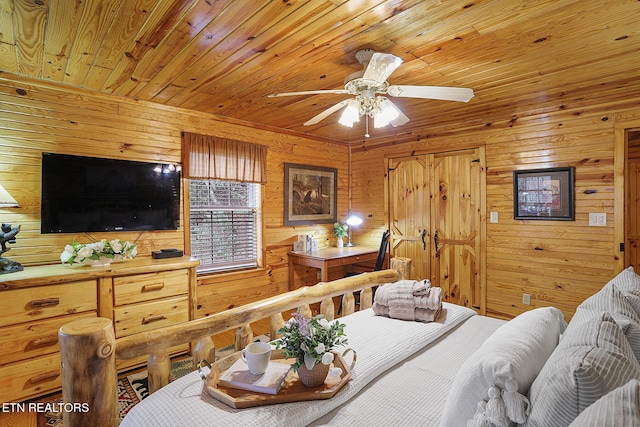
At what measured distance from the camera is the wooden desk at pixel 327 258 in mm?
4059

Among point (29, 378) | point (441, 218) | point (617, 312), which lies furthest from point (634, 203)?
point (29, 378)

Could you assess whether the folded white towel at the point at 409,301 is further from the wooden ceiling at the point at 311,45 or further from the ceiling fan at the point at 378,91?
the wooden ceiling at the point at 311,45

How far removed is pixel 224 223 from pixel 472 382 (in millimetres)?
3364

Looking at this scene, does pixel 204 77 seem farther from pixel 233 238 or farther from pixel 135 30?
pixel 233 238

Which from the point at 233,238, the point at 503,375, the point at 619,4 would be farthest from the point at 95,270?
the point at 619,4

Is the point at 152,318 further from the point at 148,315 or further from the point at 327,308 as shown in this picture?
the point at 327,308

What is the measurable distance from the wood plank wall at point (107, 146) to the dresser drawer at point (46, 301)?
554mm

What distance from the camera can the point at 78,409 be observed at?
3.70 feet

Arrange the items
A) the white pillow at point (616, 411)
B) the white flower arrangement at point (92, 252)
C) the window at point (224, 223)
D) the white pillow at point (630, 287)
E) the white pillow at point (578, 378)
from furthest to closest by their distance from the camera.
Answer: the window at point (224, 223)
the white flower arrangement at point (92, 252)
the white pillow at point (630, 287)
the white pillow at point (578, 378)
the white pillow at point (616, 411)

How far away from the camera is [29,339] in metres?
2.29

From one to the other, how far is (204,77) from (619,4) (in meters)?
2.65

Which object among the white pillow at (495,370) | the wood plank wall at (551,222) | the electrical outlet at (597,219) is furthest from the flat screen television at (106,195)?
the electrical outlet at (597,219)

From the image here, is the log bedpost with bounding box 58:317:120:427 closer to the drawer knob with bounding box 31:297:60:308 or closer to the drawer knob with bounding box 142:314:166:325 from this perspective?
the drawer knob with bounding box 31:297:60:308

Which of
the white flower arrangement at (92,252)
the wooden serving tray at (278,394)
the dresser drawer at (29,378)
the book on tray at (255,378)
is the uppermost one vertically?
the white flower arrangement at (92,252)
